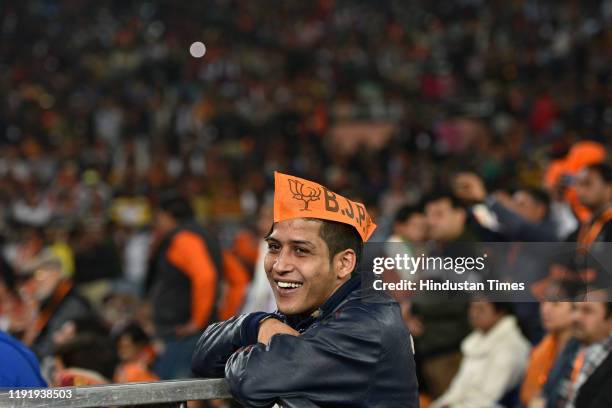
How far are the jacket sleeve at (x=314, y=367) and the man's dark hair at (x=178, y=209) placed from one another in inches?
185

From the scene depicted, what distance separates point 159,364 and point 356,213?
4.36 metres

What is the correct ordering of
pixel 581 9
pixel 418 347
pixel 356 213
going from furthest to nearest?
1. pixel 581 9
2. pixel 418 347
3. pixel 356 213

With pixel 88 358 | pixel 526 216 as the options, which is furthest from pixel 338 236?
pixel 526 216

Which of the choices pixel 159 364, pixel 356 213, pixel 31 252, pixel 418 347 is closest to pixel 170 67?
pixel 31 252

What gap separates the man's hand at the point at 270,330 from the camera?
2.54 m

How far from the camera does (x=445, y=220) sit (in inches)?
222

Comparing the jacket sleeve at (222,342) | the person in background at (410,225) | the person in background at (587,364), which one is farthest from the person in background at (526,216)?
the jacket sleeve at (222,342)

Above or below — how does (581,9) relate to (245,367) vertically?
above

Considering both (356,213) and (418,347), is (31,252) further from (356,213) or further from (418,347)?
(356,213)

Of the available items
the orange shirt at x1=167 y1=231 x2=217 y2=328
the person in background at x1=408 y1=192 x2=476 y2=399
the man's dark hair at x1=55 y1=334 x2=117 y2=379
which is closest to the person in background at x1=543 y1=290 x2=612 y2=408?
the person in background at x1=408 y1=192 x2=476 y2=399

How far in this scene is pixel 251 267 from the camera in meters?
8.05

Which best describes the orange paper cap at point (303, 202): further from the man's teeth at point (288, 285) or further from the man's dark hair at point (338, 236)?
the man's teeth at point (288, 285)

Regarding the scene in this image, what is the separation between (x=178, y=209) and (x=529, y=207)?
2.19 metres

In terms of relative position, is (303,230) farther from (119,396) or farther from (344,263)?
(119,396)
